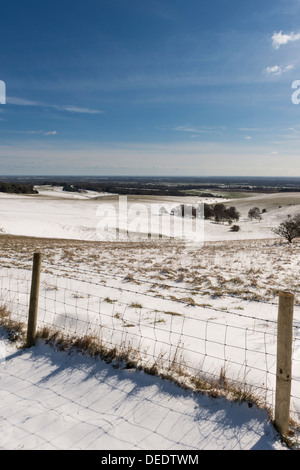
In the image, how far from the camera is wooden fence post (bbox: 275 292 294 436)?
3.53m

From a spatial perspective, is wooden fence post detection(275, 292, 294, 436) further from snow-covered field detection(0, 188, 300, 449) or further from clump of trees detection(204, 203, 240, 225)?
clump of trees detection(204, 203, 240, 225)

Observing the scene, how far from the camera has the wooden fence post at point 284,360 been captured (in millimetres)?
3533

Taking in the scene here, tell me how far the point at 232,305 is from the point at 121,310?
138 inches

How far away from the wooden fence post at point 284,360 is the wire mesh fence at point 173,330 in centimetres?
45

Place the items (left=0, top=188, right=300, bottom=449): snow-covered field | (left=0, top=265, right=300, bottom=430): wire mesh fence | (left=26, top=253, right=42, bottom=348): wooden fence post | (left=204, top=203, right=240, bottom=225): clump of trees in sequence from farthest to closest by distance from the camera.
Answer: (left=204, top=203, right=240, bottom=225): clump of trees → (left=26, top=253, right=42, bottom=348): wooden fence post → (left=0, top=265, right=300, bottom=430): wire mesh fence → (left=0, top=188, right=300, bottom=449): snow-covered field

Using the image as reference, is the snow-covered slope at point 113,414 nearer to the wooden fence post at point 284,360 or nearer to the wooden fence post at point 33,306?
the wooden fence post at point 284,360

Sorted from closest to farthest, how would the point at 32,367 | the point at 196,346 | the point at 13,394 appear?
the point at 13,394, the point at 32,367, the point at 196,346

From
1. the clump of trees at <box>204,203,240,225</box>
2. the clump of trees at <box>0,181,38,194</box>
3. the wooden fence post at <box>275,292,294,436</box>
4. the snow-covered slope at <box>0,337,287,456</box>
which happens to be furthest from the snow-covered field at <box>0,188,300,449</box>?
the clump of trees at <box>0,181,38,194</box>

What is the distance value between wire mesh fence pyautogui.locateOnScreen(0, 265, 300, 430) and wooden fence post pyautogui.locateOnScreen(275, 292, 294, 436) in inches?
17.8

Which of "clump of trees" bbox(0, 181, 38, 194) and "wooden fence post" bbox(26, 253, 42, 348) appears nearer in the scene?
"wooden fence post" bbox(26, 253, 42, 348)

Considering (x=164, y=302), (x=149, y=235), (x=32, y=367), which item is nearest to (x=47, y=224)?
(x=149, y=235)

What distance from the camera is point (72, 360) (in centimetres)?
517

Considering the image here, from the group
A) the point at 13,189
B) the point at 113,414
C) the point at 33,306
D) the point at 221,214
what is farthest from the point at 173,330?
the point at 13,189
